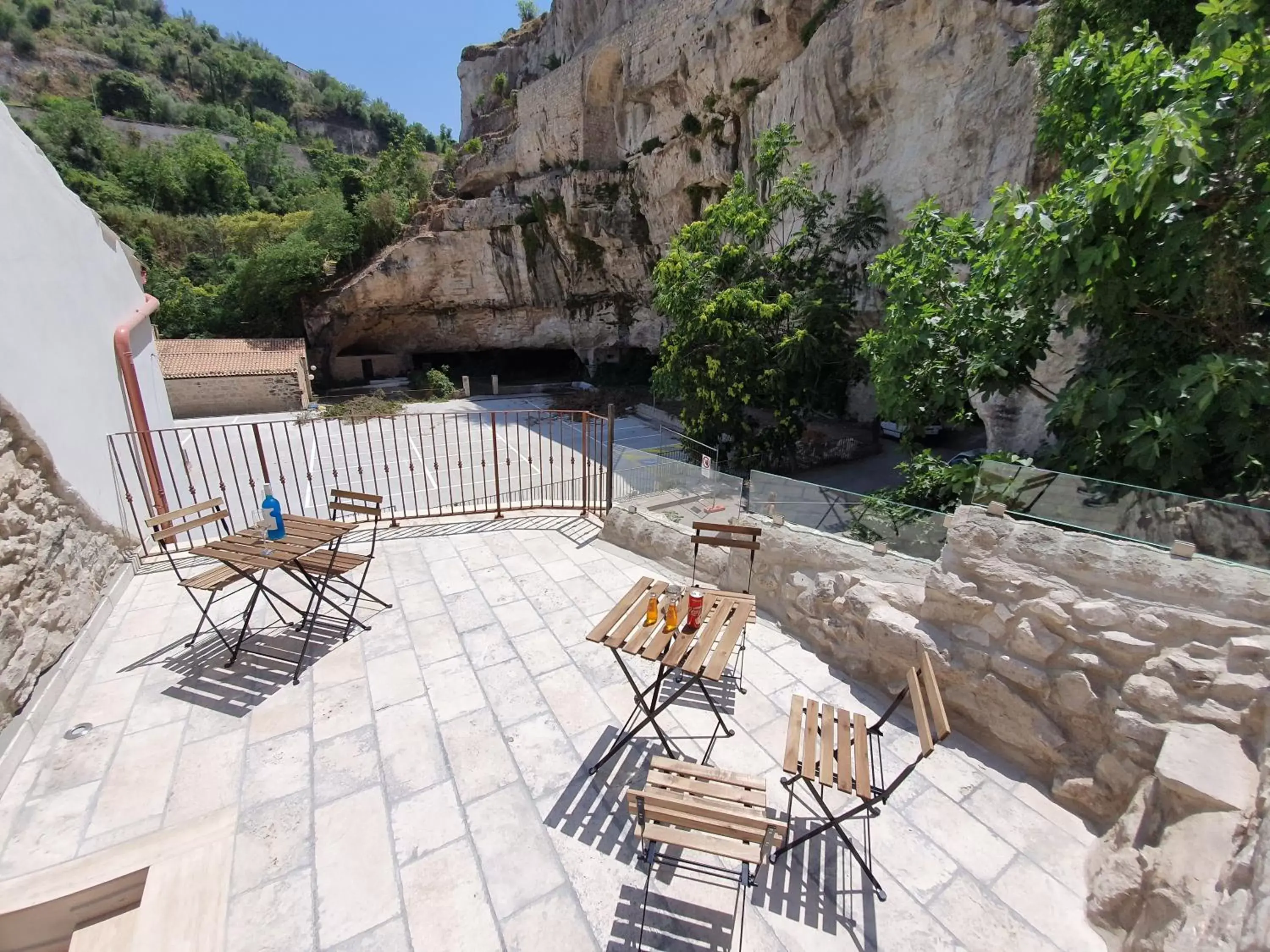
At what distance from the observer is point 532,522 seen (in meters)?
5.15

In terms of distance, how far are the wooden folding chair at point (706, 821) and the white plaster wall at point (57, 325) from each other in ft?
13.5

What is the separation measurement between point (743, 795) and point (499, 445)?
43.6 ft

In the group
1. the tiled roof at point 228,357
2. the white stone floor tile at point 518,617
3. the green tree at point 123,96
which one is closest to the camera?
the white stone floor tile at point 518,617

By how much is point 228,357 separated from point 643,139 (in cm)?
1455

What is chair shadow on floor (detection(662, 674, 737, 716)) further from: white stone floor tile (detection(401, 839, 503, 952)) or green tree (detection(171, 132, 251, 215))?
green tree (detection(171, 132, 251, 215))

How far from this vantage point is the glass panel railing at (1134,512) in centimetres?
218

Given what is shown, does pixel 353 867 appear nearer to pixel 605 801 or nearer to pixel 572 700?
pixel 605 801

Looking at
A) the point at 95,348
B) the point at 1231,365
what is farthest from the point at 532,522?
the point at 1231,365

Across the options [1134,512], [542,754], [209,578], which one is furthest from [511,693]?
[1134,512]

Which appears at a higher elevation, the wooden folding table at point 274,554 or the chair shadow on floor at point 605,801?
the wooden folding table at point 274,554

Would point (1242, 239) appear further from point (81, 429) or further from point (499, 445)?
point (499, 445)

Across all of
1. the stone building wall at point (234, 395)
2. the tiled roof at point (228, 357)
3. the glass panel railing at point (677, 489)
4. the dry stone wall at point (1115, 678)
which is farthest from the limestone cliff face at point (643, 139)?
the dry stone wall at point (1115, 678)

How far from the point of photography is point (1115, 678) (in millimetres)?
2322

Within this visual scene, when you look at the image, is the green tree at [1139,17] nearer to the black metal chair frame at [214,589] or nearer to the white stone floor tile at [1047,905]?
the white stone floor tile at [1047,905]
